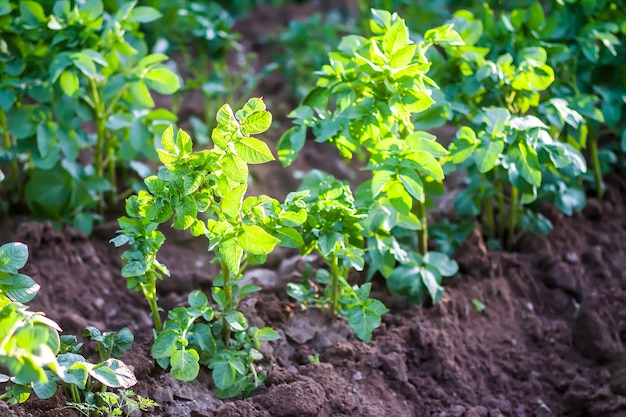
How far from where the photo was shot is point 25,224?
10.3 feet

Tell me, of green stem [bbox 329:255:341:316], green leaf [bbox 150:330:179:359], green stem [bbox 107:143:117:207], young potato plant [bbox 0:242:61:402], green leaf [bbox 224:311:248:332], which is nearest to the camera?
young potato plant [bbox 0:242:61:402]

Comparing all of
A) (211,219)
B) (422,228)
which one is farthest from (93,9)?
(422,228)

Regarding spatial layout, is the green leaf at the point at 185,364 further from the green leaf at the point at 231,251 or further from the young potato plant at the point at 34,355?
the green leaf at the point at 231,251

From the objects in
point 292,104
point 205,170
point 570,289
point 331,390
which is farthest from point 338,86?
point 292,104

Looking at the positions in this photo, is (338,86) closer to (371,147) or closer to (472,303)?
(371,147)

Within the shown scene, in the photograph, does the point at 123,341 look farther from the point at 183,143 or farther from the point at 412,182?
the point at 412,182

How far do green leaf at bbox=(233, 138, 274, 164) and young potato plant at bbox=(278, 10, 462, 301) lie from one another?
36 centimetres

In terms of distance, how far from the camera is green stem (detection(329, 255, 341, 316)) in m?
2.66

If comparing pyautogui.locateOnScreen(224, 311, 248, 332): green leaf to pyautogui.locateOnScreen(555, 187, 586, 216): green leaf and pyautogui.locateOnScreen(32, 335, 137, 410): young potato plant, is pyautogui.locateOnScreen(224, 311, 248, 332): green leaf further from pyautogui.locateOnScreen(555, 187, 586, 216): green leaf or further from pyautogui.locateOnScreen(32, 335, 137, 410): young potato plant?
pyautogui.locateOnScreen(555, 187, 586, 216): green leaf

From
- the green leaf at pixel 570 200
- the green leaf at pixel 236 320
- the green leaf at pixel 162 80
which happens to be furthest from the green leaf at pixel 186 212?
the green leaf at pixel 570 200

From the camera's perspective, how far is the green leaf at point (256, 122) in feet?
7.38

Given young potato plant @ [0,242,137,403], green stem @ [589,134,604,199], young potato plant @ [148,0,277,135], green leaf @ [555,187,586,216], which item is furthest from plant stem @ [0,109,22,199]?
green stem @ [589,134,604,199]

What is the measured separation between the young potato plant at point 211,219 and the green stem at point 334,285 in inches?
11.6

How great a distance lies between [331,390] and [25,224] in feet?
4.33
